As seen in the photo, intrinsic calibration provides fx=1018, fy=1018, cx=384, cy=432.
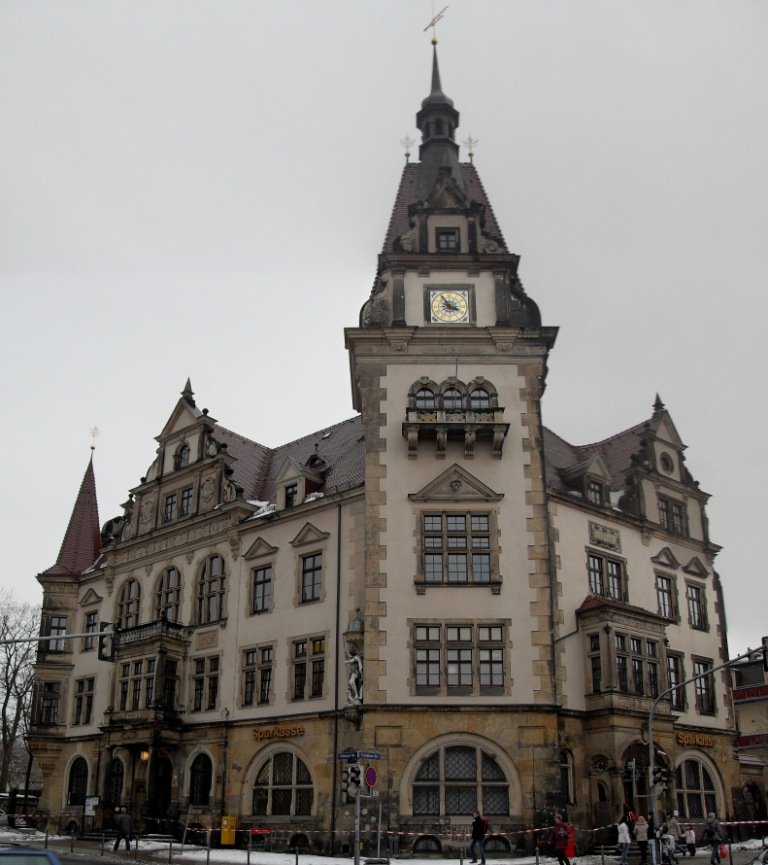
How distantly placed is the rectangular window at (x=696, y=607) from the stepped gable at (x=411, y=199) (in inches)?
678

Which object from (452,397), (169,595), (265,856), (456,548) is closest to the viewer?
(265,856)

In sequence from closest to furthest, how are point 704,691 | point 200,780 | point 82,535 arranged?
point 200,780 → point 704,691 → point 82,535

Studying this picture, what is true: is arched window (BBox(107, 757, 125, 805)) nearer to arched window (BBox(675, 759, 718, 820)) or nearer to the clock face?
arched window (BBox(675, 759, 718, 820))

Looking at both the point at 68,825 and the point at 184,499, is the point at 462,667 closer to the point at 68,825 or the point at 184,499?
the point at 184,499

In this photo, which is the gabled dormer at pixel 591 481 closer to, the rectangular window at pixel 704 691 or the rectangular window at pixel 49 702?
the rectangular window at pixel 704 691

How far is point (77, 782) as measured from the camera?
49562mm

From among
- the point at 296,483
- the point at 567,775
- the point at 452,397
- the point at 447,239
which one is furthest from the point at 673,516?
the point at 296,483

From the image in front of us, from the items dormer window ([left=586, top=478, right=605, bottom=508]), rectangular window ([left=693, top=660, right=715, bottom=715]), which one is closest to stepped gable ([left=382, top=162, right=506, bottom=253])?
dormer window ([left=586, top=478, right=605, bottom=508])

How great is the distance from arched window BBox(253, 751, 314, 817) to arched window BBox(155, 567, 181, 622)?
31.3 feet

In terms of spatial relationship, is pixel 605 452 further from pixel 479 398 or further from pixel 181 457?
pixel 181 457

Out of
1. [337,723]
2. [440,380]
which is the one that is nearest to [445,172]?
[440,380]

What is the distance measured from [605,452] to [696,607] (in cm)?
806

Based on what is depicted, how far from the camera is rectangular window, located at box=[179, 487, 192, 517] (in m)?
48.2

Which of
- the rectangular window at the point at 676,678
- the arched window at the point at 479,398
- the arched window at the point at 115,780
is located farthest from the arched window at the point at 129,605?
the rectangular window at the point at 676,678
